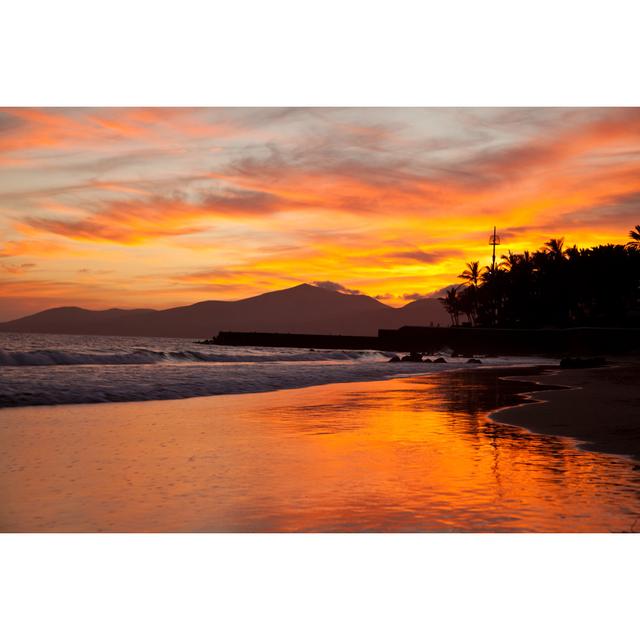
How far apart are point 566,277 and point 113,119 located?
2041 inches

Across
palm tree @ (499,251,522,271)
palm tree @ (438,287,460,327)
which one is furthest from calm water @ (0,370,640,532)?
palm tree @ (438,287,460,327)

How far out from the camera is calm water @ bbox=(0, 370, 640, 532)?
15.6 ft

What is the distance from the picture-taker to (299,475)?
6.07 m

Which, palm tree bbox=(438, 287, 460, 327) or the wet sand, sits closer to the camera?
the wet sand

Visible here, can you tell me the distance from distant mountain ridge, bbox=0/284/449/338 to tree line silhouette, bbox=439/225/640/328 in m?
8.69

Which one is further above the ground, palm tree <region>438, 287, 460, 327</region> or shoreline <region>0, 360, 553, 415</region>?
palm tree <region>438, 287, 460, 327</region>

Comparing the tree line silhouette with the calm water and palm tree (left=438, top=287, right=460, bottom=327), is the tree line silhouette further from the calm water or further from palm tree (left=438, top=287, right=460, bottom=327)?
the calm water

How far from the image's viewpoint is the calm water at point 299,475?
477cm

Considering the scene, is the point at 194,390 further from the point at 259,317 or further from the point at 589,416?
the point at 259,317

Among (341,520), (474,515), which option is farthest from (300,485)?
(474,515)

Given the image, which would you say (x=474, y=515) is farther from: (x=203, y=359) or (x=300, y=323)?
(x=300, y=323)

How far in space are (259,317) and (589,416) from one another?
52494 mm

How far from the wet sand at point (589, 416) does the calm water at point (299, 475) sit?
0.50 m

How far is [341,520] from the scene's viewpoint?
15.5 feet
